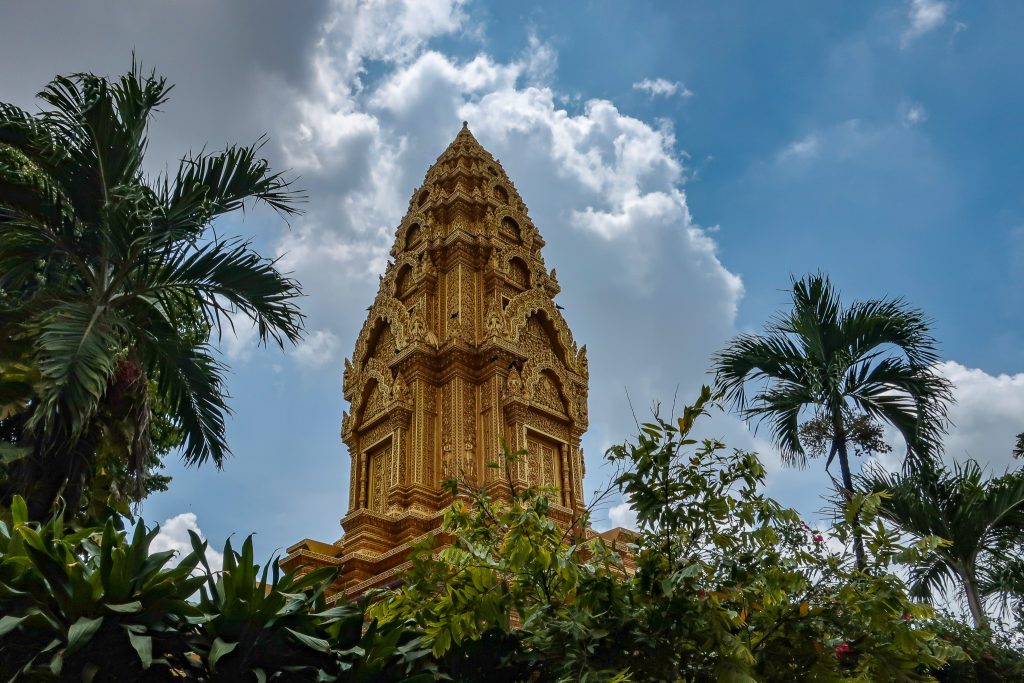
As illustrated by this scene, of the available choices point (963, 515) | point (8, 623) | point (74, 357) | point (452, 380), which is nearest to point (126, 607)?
point (8, 623)

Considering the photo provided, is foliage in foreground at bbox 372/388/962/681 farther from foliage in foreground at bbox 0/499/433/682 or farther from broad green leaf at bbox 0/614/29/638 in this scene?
broad green leaf at bbox 0/614/29/638

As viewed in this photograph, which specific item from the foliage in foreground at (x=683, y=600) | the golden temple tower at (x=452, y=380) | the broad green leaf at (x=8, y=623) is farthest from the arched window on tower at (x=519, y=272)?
the broad green leaf at (x=8, y=623)

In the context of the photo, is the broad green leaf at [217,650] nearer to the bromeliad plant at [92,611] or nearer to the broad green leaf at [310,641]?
the bromeliad plant at [92,611]

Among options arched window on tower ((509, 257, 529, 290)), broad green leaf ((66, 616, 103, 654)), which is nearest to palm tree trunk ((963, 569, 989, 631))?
broad green leaf ((66, 616, 103, 654))

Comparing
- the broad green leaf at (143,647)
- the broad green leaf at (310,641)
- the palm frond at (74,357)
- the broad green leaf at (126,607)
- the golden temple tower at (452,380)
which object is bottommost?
the broad green leaf at (143,647)

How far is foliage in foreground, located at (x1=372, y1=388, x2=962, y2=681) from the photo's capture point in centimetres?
528

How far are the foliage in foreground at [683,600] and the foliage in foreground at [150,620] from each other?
0.90 m

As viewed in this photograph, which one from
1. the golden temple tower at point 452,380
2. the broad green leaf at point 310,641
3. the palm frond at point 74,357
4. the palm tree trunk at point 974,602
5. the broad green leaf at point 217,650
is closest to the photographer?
the broad green leaf at point 217,650

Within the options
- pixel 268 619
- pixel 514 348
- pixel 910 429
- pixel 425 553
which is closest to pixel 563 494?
pixel 514 348

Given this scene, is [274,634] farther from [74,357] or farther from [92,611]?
[74,357]

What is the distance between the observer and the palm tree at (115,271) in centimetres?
630

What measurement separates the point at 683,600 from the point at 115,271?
479 centimetres

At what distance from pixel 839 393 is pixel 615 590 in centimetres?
411

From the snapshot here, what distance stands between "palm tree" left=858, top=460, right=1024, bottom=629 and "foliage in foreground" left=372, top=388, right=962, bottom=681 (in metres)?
3.07
